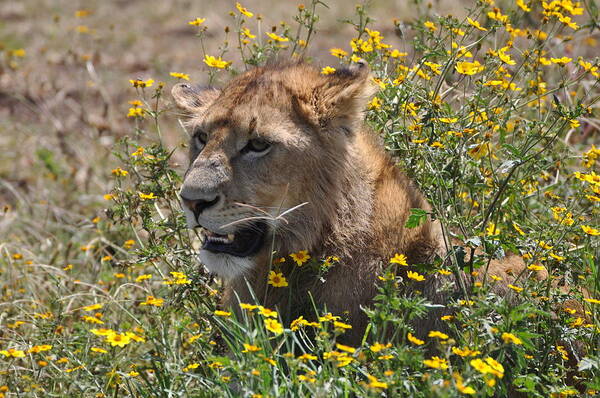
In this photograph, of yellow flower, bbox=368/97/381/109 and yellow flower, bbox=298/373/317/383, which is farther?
yellow flower, bbox=368/97/381/109

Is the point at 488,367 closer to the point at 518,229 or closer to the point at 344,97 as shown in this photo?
the point at 518,229

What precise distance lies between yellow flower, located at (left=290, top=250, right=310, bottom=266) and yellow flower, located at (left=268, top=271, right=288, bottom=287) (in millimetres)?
104

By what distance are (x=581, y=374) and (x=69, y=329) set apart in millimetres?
3028

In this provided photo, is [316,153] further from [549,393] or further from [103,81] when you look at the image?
[103,81]

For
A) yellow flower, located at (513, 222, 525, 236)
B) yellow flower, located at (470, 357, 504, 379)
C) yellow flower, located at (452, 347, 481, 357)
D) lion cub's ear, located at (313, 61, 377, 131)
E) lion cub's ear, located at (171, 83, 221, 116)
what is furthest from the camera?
lion cub's ear, located at (171, 83, 221, 116)

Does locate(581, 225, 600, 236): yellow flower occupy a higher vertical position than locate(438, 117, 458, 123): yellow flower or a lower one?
lower

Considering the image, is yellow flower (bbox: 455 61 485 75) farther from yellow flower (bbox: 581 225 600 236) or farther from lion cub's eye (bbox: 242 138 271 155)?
lion cub's eye (bbox: 242 138 271 155)

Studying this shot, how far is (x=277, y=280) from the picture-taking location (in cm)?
398

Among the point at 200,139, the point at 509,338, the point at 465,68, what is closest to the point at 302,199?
the point at 200,139

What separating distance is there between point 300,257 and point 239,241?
42cm

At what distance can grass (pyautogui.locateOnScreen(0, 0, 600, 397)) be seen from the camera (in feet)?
11.2

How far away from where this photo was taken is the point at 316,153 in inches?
172

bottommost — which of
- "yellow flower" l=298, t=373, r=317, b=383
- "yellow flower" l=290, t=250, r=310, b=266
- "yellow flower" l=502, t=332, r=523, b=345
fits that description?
"yellow flower" l=298, t=373, r=317, b=383

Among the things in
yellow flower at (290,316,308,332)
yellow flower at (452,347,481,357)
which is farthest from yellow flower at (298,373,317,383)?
yellow flower at (452,347,481,357)
